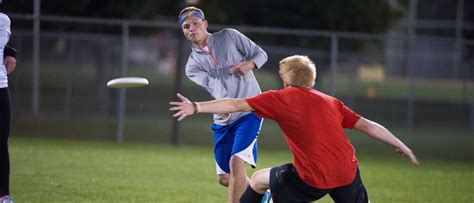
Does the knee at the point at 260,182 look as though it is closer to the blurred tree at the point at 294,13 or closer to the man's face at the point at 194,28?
the man's face at the point at 194,28

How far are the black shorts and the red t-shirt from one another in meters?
0.08

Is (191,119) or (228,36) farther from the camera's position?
(191,119)

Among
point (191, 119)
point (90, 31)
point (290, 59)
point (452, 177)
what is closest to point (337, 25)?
point (191, 119)

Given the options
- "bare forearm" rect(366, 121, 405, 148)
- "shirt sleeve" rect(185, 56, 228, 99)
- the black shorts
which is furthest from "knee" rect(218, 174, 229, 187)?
"bare forearm" rect(366, 121, 405, 148)

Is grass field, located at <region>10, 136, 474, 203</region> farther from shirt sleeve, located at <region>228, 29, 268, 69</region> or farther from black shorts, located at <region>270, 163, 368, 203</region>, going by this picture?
black shorts, located at <region>270, 163, 368, 203</region>

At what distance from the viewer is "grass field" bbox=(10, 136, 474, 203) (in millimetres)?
9836

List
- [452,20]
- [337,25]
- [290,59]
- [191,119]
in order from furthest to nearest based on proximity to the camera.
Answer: [452,20] < [337,25] < [191,119] < [290,59]

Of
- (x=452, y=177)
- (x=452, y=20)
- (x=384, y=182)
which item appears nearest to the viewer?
(x=384, y=182)

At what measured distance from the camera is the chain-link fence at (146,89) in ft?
57.1

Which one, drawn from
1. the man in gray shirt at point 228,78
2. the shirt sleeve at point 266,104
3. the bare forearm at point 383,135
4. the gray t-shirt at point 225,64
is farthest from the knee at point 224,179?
the bare forearm at point 383,135

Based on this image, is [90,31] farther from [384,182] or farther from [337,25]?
[384,182]

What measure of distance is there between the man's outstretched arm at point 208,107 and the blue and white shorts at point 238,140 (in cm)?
160

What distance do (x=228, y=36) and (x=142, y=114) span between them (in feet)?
56.8

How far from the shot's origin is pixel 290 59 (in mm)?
6453
